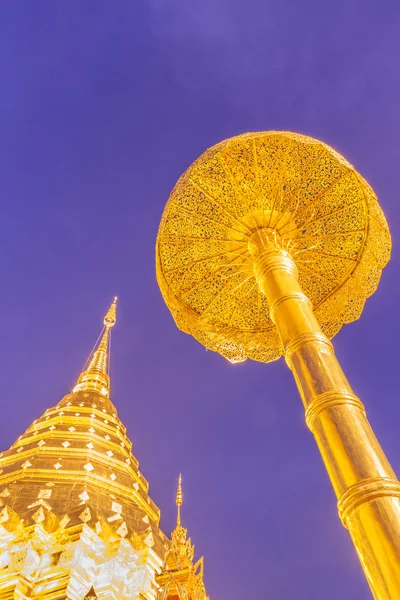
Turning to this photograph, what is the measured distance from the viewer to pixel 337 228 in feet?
25.2

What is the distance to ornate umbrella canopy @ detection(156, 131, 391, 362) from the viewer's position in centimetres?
728

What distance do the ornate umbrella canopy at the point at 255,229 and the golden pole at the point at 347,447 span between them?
82.6 inches

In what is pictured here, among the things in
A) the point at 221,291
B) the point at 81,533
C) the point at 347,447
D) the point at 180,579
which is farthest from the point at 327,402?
the point at 81,533

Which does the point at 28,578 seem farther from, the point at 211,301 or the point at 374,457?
the point at 374,457

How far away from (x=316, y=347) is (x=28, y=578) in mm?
7612

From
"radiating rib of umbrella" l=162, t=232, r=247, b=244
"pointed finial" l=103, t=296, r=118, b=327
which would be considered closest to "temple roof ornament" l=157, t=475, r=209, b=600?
"radiating rib of umbrella" l=162, t=232, r=247, b=244

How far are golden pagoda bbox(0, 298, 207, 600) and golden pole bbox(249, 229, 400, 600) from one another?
5651 mm

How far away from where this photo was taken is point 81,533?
9.91m

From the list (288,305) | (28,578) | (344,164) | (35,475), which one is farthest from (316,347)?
(35,475)

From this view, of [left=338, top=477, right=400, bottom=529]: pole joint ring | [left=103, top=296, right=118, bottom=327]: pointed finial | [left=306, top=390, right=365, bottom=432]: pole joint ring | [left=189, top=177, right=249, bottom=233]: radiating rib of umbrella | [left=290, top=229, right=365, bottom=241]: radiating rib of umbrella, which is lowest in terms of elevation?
[left=338, top=477, right=400, bottom=529]: pole joint ring

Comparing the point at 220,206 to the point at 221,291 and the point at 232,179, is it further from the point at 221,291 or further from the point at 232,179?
the point at 221,291

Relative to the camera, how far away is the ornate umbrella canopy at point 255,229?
7.28 m

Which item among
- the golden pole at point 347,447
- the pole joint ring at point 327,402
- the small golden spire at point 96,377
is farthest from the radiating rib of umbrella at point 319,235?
the small golden spire at point 96,377

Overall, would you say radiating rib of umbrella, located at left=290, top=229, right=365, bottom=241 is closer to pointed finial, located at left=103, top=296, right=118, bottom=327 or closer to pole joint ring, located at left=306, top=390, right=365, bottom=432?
pole joint ring, located at left=306, top=390, right=365, bottom=432
